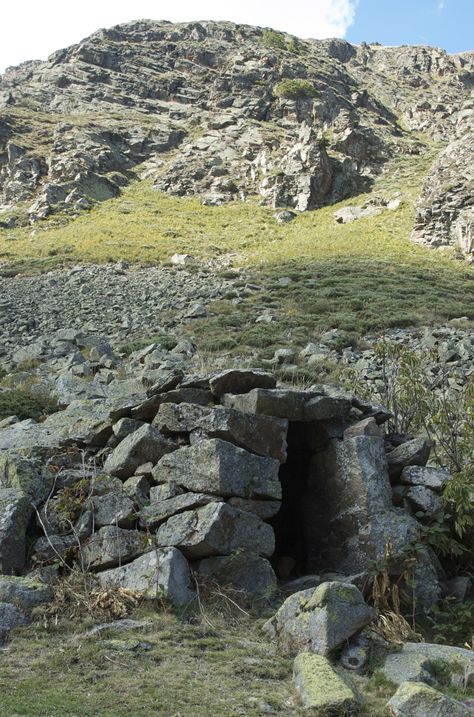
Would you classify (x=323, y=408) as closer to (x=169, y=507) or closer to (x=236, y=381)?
(x=236, y=381)

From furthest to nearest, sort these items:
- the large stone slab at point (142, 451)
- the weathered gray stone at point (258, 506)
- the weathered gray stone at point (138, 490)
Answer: the large stone slab at point (142, 451) → the weathered gray stone at point (138, 490) → the weathered gray stone at point (258, 506)

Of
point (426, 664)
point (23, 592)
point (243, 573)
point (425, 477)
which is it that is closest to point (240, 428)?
point (243, 573)

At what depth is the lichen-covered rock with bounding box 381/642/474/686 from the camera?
13.6 ft

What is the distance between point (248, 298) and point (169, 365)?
34.6ft

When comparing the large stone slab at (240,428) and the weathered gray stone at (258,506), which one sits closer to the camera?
the weathered gray stone at (258,506)

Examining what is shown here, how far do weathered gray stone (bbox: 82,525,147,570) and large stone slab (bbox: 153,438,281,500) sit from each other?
2.25ft

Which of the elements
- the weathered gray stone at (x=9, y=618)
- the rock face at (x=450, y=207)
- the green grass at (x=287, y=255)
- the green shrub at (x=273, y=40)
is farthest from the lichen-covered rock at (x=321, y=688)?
the green shrub at (x=273, y=40)

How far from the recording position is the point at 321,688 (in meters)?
3.85

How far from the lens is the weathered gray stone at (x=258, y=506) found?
5.96 meters

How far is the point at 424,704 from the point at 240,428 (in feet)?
10.8

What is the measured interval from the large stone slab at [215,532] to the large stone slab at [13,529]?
4.29 ft

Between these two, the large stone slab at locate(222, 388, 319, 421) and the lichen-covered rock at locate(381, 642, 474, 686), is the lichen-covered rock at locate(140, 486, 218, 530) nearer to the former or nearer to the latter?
the large stone slab at locate(222, 388, 319, 421)

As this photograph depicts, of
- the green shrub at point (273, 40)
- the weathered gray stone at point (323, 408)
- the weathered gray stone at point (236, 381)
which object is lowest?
the weathered gray stone at point (323, 408)

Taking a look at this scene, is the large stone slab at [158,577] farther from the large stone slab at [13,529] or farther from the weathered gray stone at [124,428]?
the weathered gray stone at [124,428]
